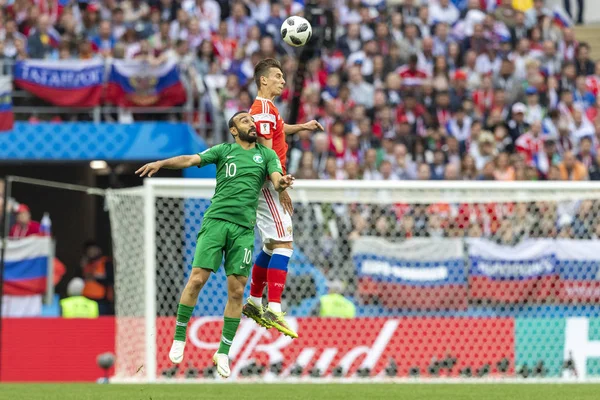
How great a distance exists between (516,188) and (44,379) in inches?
251

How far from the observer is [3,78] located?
19250mm

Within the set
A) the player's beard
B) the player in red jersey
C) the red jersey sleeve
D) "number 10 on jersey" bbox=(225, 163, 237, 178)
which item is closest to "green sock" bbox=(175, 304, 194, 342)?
the player in red jersey

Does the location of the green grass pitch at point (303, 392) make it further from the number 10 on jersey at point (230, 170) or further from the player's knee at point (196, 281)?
the number 10 on jersey at point (230, 170)

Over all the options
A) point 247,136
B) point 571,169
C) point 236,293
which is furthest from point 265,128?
point 571,169

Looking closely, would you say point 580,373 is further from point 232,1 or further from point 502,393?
point 232,1

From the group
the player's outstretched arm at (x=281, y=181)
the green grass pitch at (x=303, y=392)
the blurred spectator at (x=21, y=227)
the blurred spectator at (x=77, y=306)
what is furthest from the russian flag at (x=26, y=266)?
the player's outstretched arm at (x=281, y=181)

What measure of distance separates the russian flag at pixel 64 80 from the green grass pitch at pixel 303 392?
22.3ft

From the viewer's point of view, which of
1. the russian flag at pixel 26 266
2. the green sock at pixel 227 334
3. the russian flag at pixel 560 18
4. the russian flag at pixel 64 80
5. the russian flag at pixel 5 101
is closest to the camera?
the green sock at pixel 227 334

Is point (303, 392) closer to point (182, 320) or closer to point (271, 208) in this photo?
point (182, 320)

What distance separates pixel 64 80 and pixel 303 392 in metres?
8.81

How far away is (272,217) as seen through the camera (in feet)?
37.7

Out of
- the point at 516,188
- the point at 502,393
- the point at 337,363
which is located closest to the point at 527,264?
the point at 516,188

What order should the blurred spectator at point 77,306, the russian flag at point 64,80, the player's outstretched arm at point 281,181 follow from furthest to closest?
the russian flag at point 64,80 < the blurred spectator at point 77,306 < the player's outstretched arm at point 281,181

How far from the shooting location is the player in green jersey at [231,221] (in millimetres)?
10930
